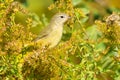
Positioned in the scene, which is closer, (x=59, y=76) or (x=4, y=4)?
(x=59, y=76)

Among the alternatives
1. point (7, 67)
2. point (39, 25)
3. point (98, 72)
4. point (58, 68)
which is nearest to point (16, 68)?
point (7, 67)

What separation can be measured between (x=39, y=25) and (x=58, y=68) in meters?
1.73

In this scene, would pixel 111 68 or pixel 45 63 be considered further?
pixel 111 68

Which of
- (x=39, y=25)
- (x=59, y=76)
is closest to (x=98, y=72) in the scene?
(x=59, y=76)

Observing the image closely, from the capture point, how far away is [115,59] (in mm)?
4363

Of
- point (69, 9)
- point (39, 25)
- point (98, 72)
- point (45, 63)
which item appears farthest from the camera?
point (39, 25)

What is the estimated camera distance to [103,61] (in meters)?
4.87

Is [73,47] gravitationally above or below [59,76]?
above

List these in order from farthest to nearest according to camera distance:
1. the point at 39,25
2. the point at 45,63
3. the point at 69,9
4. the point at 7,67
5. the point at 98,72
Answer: the point at 39,25, the point at 69,9, the point at 98,72, the point at 7,67, the point at 45,63

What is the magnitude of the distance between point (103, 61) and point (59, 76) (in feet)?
2.79

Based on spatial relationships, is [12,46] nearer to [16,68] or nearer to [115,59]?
[16,68]

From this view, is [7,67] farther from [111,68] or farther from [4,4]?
[111,68]

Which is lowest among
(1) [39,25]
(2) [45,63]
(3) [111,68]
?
(2) [45,63]

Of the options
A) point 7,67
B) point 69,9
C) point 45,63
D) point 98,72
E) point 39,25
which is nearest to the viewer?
point 45,63
